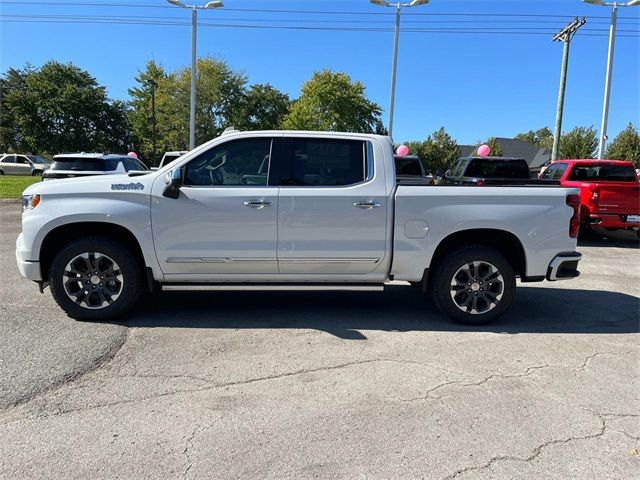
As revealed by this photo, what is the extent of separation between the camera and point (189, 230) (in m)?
4.91

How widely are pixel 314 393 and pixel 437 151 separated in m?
63.8

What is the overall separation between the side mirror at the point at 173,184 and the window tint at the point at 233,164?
124 mm

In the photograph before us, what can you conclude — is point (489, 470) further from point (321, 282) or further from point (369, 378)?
point (321, 282)

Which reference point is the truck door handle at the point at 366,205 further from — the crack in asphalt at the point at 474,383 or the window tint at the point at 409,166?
the window tint at the point at 409,166

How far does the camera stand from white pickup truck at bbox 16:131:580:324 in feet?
16.0

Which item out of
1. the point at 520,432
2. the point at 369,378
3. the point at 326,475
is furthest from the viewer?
the point at 369,378

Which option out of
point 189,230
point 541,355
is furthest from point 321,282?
point 541,355

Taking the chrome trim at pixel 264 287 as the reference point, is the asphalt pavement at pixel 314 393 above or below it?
below

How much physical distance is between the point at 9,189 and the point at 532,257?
2172 cm

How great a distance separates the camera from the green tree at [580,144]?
48.8 meters

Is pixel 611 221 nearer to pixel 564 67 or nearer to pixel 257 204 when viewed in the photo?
pixel 257 204

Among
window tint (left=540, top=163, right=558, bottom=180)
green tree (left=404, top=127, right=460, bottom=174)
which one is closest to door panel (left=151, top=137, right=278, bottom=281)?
window tint (left=540, top=163, right=558, bottom=180)

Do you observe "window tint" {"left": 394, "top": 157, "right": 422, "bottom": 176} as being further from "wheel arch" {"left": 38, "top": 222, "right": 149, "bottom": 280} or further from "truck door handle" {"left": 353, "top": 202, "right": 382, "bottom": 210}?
"wheel arch" {"left": 38, "top": 222, "right": 149, "bottom": 280}

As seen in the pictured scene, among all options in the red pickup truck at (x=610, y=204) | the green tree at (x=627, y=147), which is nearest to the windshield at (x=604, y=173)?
the red pickup truck at (x=610, y=204)
